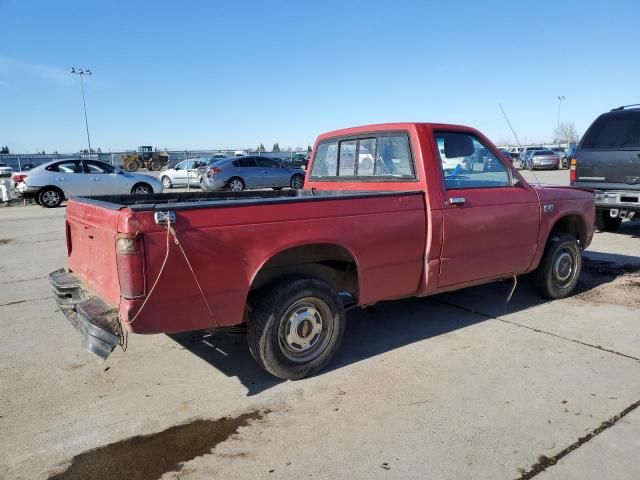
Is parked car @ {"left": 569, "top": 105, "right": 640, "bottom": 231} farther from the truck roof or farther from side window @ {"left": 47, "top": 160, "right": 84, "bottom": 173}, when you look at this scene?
side window @ {"left": 47, "top": 160, "right": 84, "bottom": 173}

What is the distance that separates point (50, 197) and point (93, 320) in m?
15.0

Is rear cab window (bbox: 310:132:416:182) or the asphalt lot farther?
rear cab window (bbox: 310:132:416:182)

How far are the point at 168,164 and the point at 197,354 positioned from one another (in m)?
45.0

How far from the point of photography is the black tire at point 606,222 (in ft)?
31.9

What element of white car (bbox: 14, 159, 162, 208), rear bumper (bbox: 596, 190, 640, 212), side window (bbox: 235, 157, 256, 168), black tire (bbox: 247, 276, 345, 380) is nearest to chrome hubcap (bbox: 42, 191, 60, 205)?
white car (bbox: 14, 159, 162, 208)

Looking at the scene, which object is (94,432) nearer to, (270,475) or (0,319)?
(270,475)

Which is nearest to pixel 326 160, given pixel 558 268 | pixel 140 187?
pixel 558 268

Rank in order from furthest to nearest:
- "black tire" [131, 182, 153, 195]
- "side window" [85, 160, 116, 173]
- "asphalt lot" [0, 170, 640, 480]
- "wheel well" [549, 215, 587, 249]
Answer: "black tire" [131, 182, 153, 195], "side window" [85, 160, 116, 173], "wheel well" [549, 215, 587, 249], "asphalt lot" [0, 170, 640, 480]

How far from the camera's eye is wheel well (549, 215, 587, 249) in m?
5.49

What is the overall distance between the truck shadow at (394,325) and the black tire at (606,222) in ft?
11.8

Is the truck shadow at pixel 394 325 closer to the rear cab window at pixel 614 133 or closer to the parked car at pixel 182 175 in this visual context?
the rear cab window at pixel 614 133

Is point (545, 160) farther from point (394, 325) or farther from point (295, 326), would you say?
point (295, 326)

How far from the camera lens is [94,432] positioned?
2.94 metres

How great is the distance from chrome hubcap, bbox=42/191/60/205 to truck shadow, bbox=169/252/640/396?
13800mm
